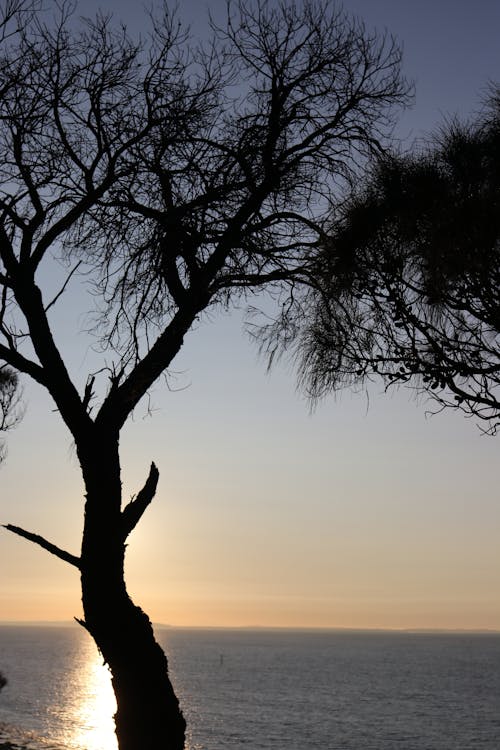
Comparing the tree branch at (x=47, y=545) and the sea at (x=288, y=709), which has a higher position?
the tree branch at (x=47, y=545)

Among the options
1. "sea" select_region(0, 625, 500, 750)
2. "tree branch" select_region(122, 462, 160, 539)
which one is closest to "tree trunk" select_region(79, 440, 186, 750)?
"tree branch" select_region(122, 462, 160, 539)

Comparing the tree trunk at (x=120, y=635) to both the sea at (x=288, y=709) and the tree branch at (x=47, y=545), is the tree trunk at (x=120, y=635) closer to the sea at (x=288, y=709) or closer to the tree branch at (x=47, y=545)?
the tree branch at (x=47, y=545)

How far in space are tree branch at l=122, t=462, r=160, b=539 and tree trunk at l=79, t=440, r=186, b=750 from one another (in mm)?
76

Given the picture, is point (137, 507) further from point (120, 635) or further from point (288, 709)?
point (288, 709)

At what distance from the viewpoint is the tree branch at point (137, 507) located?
8836 mm

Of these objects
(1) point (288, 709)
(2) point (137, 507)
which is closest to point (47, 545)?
(2) point (137, 507)

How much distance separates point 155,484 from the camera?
9.12m

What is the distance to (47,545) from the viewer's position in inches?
348

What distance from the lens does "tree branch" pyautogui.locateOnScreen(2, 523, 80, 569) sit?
28.7ft

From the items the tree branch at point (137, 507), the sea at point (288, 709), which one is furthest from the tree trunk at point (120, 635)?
the sea at point (288, 709)

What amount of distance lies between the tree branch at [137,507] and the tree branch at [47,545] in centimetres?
53

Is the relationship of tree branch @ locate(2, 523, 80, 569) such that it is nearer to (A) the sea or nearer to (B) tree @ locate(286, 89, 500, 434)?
(B) tree @ locate(286, 89, 500, 434)

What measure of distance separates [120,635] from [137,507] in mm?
1186

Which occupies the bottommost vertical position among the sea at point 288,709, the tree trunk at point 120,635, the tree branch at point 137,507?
the sea at point 288,709
